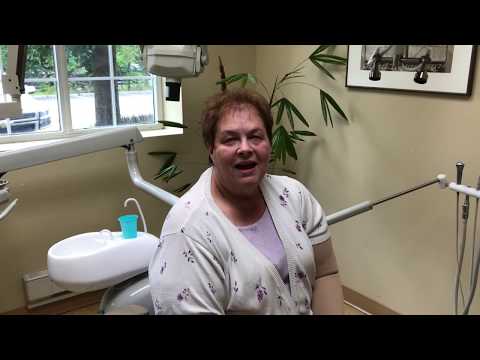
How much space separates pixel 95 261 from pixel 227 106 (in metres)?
0.86

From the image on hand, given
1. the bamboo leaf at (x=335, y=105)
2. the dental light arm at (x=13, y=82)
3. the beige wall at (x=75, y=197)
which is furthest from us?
the bamboo leaf at (x=335, y=105)

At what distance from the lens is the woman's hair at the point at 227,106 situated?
4.00 ft

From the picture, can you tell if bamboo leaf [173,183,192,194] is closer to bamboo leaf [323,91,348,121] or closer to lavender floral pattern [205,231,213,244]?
bamboo leaf [323,91,348,121]

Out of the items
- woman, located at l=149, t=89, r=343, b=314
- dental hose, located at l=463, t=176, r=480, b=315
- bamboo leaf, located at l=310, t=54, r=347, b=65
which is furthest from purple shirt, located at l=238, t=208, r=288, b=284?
bamboo leaf, located at l=310, t=54, r=347, b=65

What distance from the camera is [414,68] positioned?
6.93ft

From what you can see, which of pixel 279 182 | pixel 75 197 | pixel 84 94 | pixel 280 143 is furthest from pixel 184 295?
pixel 84 94

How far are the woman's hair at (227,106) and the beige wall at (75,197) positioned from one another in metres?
1.51

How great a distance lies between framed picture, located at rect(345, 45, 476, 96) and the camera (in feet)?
6.33

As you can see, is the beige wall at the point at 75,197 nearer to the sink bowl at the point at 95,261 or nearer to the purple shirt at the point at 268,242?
the sink bowl at the point at 95,261

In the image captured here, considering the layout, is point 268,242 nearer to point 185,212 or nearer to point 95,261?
point 185,212

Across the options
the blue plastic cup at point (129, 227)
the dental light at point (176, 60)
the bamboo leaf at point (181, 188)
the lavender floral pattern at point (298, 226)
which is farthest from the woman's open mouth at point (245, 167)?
the bamboo leaf at point (181, 188)
